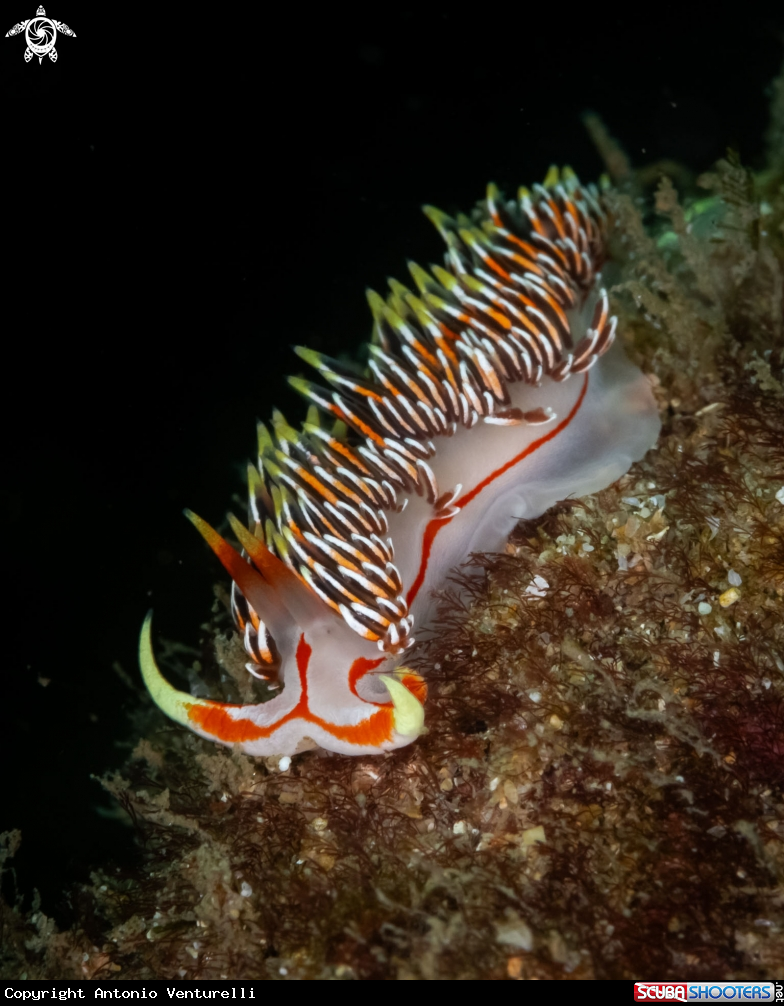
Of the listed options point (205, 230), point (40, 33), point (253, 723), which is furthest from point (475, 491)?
point (205, 230)

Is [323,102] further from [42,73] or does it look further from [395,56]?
[42,73]

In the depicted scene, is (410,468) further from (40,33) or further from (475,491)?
(40,33)

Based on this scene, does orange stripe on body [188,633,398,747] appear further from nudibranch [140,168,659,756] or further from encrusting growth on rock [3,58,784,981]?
encrusting growth on rock [3,58,784,981]

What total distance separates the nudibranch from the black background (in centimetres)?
369

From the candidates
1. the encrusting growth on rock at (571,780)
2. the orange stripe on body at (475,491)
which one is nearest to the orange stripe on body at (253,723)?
the encrusting growth on rock at (571,780)

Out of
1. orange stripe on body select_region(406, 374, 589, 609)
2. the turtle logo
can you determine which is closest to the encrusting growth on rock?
orange stripe on body select_region(406, 374, 589, 609)

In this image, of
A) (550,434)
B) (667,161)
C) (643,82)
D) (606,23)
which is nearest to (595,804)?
(550,434)

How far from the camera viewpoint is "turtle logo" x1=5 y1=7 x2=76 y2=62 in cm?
559

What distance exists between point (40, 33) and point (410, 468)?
19.1ft

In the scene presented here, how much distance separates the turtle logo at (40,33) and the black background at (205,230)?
0.63 meters

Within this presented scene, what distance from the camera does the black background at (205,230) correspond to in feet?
23.8

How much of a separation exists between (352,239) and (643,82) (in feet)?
12.9

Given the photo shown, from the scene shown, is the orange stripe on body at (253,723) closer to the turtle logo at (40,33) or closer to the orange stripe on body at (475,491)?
the orange stripe on body at (475,491)

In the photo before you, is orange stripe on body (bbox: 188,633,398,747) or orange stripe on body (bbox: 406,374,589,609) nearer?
orange stripe on body (bbox: 188,633,398,747)
